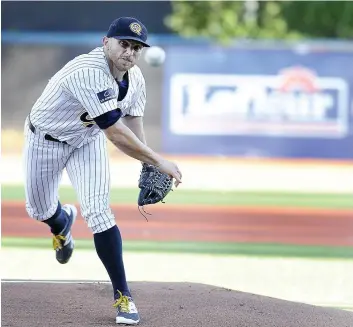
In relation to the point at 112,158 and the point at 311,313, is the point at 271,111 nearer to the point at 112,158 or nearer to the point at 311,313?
the point at 112,158

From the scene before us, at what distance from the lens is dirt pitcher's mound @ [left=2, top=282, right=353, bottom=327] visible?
433cm

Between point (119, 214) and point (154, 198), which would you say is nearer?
point (154, 198)

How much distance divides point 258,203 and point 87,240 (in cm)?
360

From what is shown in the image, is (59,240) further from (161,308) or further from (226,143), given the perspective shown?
(226,143)

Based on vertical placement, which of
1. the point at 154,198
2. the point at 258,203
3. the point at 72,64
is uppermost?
the point at 72,64

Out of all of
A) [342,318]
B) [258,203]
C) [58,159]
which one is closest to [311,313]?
[342,318]

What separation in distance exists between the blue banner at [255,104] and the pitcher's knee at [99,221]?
1091cm

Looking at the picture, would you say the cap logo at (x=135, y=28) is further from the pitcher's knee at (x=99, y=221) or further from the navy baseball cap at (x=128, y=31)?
the pitcher's knee at (x=99, y=221)

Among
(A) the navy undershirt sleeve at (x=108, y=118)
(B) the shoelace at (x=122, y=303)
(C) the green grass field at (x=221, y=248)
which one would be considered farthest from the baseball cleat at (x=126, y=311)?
(C) the green grass field at (x=221, y=248)

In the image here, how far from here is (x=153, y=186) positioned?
4.58 m

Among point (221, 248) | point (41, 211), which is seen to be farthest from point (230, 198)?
point (41, 211)

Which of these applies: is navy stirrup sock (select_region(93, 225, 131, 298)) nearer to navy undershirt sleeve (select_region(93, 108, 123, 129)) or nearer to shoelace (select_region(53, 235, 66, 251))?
navy undershirt sleeve (select_region(93, 108, 123, 129))

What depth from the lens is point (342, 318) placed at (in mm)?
4570

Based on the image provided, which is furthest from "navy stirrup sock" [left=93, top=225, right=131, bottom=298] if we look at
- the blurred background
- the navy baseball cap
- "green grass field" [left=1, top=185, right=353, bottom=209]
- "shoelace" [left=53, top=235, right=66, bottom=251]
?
"green grass field" [left=1, top=185, right=353, bottom=209]
